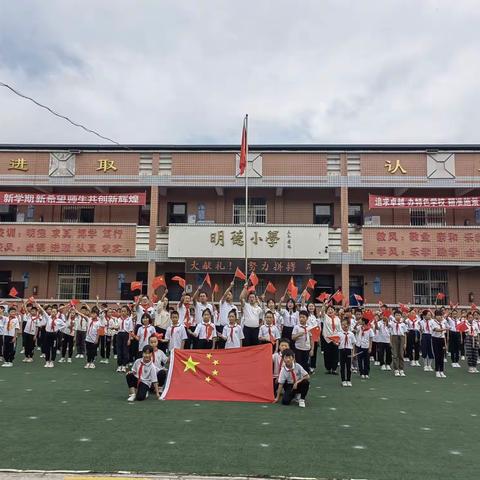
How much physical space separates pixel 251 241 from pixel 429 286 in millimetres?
8040

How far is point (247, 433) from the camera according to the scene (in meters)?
5.93

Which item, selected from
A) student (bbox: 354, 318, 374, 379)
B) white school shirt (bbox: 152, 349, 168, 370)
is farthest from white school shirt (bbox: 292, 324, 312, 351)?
white school shirt (bbox: 152, 349, 168, 370)

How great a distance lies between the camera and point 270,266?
19609mm

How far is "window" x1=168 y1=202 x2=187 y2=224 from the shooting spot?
21.9 metres

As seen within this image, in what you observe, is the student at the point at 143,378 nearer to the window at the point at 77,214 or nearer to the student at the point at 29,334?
the student at the point at 29,334

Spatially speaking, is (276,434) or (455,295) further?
(455,295)

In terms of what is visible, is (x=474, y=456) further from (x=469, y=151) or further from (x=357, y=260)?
(x=469, y=151)

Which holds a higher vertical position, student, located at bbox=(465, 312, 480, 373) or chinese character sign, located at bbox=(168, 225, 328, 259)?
chinese character sign, located at bbox=(168, 225, 328, 259)

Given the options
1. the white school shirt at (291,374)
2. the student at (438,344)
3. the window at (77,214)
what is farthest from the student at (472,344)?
the window at (77,214)

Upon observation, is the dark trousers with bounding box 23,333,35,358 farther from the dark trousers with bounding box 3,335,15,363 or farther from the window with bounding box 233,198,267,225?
the window with bounding box 233,198,267,225

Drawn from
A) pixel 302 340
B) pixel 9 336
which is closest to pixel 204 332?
pixel 302 340

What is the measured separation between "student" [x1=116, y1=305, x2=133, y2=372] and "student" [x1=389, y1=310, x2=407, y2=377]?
21.2 feet

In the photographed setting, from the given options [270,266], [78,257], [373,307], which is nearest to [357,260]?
[373,307]

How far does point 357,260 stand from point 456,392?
1058cm
